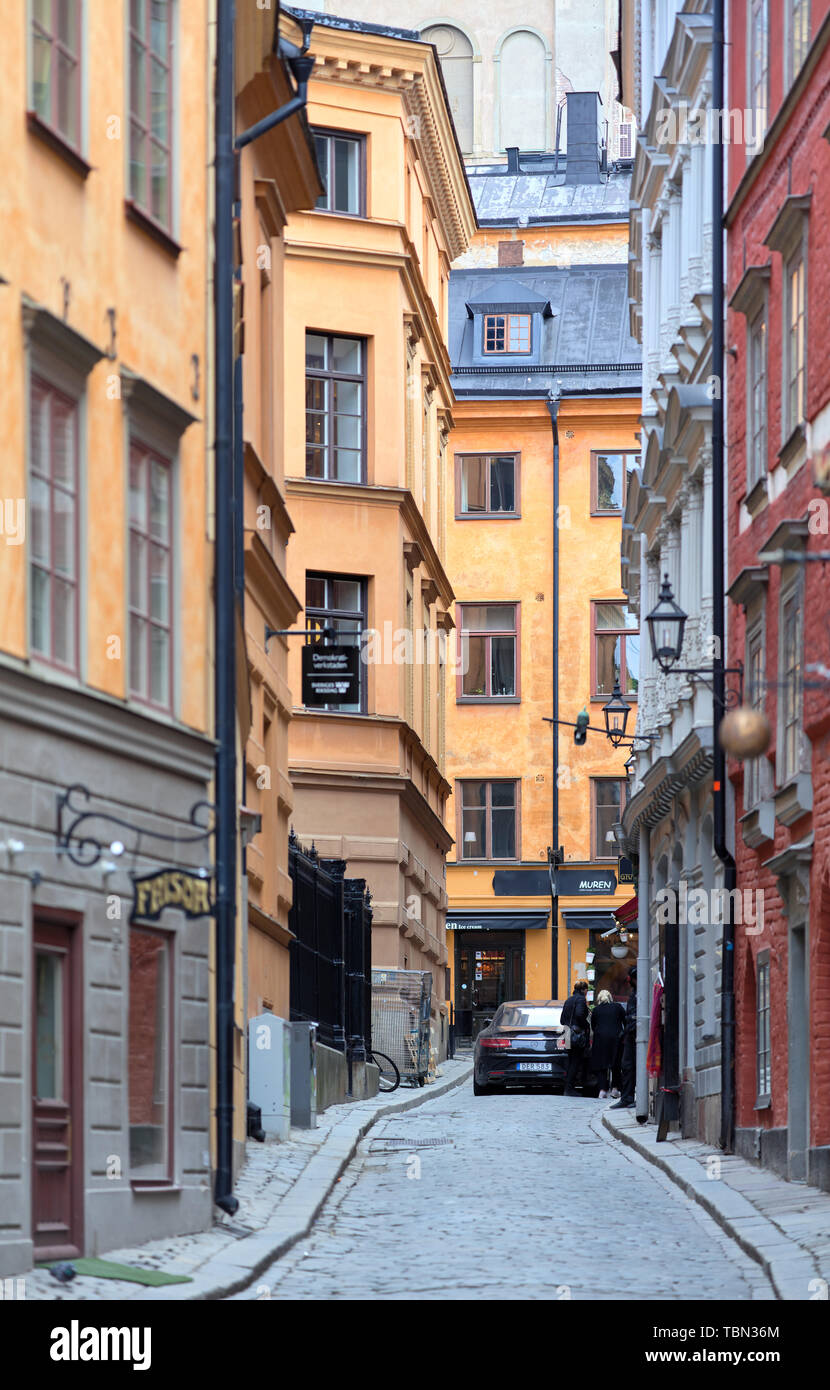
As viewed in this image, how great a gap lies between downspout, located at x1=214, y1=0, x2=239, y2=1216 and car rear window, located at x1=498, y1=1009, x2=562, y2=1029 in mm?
19044

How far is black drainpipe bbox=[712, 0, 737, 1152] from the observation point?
22.9 meters

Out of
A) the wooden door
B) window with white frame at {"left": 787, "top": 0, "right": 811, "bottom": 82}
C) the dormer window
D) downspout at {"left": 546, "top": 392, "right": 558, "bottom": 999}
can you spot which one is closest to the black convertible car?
window with white frame at {"left": 787, "top": 0, "right": 811, "bottom": 82}

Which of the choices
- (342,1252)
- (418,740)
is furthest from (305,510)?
(342,1252)

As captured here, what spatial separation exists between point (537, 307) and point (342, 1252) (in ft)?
158

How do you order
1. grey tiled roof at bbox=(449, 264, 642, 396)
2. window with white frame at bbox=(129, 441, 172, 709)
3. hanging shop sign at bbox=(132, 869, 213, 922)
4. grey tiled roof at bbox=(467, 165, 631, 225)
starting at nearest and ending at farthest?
hanging shop sign at bbox=(132, 869, 213, 922)
window with white frame at bbox=(129, 441, 172, 709)
grey tiled roof at bbox=(449, 264, 642, 396)
grey tiled roof at bbox=(467, 165, 631, 225)

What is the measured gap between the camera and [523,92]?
69312 millimetres

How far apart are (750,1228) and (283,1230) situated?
9.96 ft

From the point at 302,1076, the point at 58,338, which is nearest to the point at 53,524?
the point at 58,338

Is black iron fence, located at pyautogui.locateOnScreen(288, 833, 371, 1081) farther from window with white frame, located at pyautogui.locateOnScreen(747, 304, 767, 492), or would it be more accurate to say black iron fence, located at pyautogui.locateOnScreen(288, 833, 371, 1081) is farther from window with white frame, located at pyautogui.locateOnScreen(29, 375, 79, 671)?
window with white frame, located at pyautogui.locateOnScreen(29, 375, 79, 671)

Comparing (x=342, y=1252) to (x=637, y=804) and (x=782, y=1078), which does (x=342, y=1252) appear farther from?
(x=637, y=804)

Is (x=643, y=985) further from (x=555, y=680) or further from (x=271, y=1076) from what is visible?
(x=555, y=680)

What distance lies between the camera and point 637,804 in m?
32.2

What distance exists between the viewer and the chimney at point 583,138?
6600 centimetres
